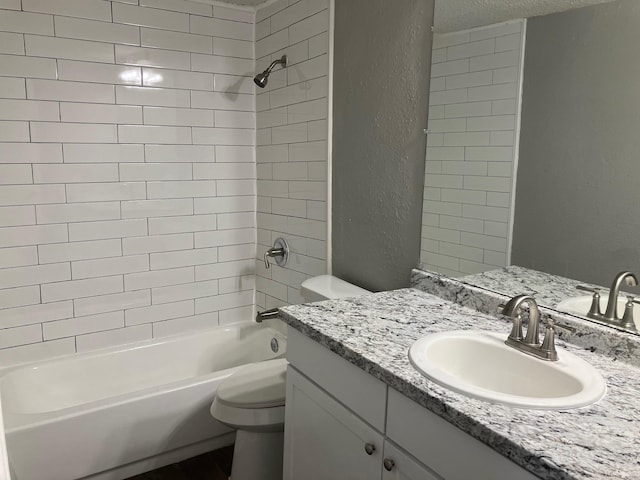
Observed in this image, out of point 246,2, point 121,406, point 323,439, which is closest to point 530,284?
point 323,439

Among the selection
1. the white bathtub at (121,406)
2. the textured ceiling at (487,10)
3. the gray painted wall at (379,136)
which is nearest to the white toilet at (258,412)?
the gray painted wall at (379,136)

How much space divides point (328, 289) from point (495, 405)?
114cm

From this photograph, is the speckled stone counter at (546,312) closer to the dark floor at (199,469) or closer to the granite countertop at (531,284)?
the granite countertop at (531,284)

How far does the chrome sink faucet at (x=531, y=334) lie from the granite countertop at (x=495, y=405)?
0.34ft

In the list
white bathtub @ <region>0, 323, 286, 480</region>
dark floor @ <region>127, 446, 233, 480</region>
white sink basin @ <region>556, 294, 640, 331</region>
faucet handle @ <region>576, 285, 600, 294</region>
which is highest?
faucet handle @ <region>576, 285, 600, 294</region>

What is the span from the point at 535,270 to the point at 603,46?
619 millimetres

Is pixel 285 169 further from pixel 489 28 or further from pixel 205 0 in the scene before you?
pixel 489 28

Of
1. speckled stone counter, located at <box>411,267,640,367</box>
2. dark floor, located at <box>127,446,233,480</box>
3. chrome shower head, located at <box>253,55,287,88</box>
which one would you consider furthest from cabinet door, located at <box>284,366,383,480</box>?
chrome shower head, located at <box>253,55,287,88</box>

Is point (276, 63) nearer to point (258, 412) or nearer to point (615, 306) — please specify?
point (258, 412)

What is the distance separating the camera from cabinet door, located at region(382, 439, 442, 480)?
105cm

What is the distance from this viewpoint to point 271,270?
2.79 metres

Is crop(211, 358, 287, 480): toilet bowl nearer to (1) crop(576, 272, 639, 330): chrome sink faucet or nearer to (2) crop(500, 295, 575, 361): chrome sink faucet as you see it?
(2) crop(500, 295, 575, 361): chrome sink faucet

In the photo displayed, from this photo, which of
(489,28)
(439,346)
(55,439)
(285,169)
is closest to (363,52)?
(489,28)

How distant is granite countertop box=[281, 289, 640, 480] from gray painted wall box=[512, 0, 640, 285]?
260mm
